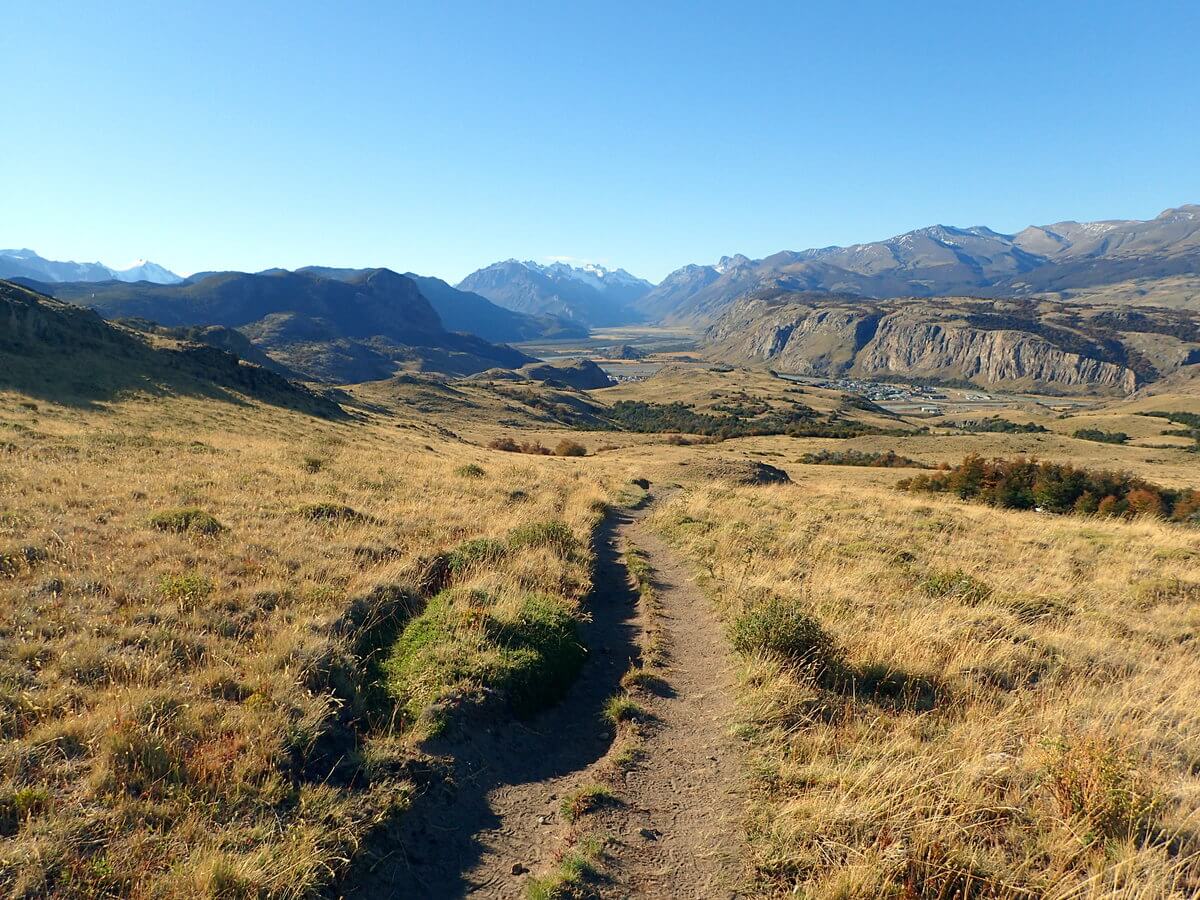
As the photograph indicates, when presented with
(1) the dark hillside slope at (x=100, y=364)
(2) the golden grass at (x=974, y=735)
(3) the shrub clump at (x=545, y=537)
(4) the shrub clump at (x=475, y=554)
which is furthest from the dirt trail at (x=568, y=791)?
(1) the dark hillside slope at (x=100, y=364)

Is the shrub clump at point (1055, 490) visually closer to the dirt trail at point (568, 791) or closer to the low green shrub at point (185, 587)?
the dirt trail at point (568, 791)

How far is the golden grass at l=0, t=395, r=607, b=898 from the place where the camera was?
465 cm

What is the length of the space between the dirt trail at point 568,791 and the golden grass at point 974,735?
19.5 inches

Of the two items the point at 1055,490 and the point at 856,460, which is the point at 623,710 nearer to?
the point at 1055,490

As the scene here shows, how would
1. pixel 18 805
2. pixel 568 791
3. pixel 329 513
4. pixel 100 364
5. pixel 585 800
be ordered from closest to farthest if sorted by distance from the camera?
pixel 18 805
pixel 585 800
pixel 568 791
pixel 329 513
pixel 100 364

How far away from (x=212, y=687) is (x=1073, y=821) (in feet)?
28.1

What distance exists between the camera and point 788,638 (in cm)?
840

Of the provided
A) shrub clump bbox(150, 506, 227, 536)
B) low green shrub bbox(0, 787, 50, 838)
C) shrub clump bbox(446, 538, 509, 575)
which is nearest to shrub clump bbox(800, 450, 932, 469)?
shrub clump bbox(446, 538, 509, 575)

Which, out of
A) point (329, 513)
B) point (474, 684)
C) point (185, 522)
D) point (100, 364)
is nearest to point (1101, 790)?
point (474, 684)

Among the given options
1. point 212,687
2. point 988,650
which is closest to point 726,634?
point 988,650

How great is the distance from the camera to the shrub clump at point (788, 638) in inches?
321

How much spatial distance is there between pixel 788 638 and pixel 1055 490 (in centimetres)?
3426

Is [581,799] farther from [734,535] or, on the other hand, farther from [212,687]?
[734,535]

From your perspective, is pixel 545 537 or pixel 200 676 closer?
pixel 200 676
